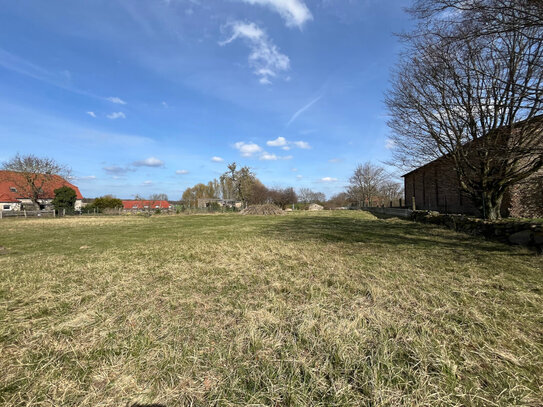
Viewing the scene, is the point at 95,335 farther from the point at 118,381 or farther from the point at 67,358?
the point at 118,381

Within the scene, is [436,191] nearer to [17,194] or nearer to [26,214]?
[26,214]

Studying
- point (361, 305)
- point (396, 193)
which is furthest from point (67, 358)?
point (396, 193)

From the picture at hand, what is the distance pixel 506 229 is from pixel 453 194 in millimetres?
12238

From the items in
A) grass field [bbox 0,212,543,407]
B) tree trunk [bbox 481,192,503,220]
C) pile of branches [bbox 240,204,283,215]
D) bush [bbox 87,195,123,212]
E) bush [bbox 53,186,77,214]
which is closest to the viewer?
grass field [bbox 0,212,543,407]

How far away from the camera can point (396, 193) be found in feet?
169

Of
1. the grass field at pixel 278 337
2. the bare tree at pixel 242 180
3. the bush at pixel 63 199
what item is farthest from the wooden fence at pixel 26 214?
the grass field at pixel 278 337

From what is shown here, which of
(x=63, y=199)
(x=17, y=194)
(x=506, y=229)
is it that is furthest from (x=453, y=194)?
(x=17, y=194)

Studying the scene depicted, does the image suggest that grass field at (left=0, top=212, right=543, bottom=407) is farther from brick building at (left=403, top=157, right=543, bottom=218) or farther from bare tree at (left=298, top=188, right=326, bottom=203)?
bare tree at (left=298, top=188, right=326, bottom=203)

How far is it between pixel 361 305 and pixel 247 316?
4.65 feet

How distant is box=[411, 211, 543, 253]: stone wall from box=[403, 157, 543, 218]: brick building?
1.15 metres

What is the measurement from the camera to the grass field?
1707 mm

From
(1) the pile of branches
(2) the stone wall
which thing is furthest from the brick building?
(1) the pile of branches

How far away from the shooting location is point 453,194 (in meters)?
17.3

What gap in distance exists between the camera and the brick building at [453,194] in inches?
425
